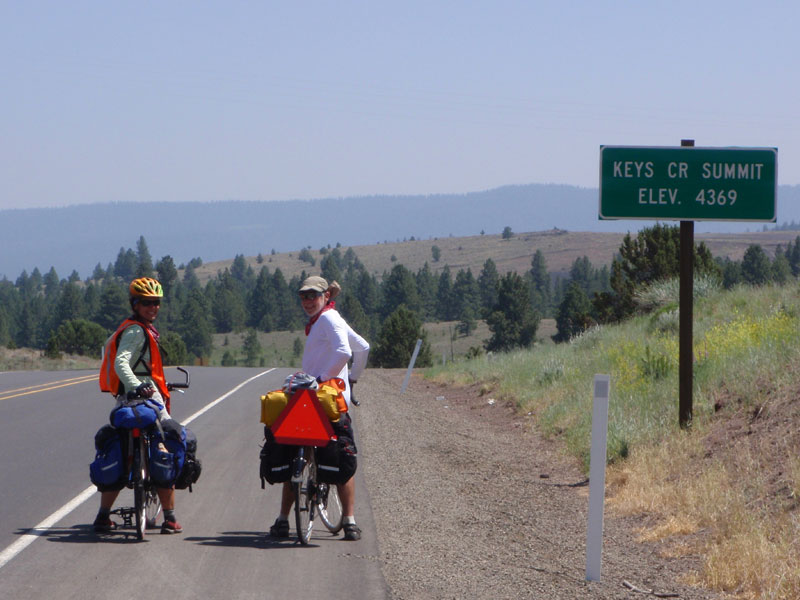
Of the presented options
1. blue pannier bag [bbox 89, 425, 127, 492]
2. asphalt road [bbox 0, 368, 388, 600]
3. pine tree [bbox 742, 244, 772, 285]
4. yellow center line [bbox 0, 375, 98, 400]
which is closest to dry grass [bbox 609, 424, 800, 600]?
asphalt road [bbox 0, 368, 388, 600]

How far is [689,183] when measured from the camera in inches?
471

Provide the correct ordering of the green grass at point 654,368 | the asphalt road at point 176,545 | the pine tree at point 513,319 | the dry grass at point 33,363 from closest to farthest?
1. the asphalt road at point 176,545
2. the green grass at point 654,368
3. the dry grass at point 33,363
4. the pine tree at point 513,319

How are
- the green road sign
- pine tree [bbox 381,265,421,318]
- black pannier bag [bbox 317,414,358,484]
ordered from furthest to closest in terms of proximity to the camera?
pine tree [bbox 381,265,421,318]
the green road sign
black pannier bag [bbox 317,414,358,484]

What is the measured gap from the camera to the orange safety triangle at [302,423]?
7.54m

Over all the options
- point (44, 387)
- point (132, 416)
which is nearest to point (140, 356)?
point (132, 416)

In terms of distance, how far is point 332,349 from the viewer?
25.2 ft

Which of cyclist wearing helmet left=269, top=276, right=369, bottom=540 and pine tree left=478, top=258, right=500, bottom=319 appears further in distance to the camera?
pine tree left=478, top=258, right=500, bottom=319

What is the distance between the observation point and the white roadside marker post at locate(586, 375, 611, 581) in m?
6.88

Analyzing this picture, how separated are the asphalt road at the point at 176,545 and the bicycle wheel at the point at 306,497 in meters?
0.13

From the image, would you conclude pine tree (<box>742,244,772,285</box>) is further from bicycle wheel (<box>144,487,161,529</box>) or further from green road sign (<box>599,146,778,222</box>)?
bicycle wheel (<box>144,487,161,529</box>)

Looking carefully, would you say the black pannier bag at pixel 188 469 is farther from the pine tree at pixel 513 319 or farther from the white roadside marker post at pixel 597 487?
the pine tree at pixel 513 319

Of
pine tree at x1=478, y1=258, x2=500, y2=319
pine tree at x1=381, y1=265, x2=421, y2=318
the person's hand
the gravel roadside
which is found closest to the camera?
the gravel roadside

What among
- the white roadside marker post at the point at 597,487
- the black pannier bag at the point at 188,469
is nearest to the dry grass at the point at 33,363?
the black pannier bag at the point at 188,469

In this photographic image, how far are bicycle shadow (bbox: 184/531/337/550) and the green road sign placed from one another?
6.11 m
